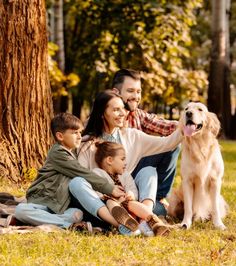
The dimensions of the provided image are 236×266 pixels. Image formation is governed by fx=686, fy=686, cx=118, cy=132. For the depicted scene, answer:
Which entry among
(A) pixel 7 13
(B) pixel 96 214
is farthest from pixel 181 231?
(A) pixel 7 13

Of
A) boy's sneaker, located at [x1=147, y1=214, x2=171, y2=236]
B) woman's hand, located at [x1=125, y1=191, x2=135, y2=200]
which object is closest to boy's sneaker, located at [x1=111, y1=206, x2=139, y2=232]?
boy's sneaker, located at [x1=147, y1=214, x2=171, y2=236]

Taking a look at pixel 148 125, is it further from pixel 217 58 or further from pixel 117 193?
pixel 217 58

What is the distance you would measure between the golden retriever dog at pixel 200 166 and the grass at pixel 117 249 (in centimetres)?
47

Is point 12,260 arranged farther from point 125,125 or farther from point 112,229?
point 125,125

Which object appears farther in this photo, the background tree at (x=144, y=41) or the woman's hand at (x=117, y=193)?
the background tree at (x=144, y=41)

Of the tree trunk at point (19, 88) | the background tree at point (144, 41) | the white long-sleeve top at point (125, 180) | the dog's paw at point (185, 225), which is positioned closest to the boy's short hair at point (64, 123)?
the white long-sleeve top at point (125, 180)

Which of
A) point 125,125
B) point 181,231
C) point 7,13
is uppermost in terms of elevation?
point 7,13

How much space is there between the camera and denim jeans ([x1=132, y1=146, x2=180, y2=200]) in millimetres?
6781

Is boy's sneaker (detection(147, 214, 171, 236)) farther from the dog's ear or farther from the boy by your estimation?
the dog's ear

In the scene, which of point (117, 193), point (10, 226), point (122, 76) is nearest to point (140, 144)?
point (122, 76)

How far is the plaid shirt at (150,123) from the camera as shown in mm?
6852

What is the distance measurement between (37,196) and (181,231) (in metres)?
1.27

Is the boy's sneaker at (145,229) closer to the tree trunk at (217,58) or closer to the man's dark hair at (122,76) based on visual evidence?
the man's dark hair at (122,76)

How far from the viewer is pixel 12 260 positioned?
451 cm
